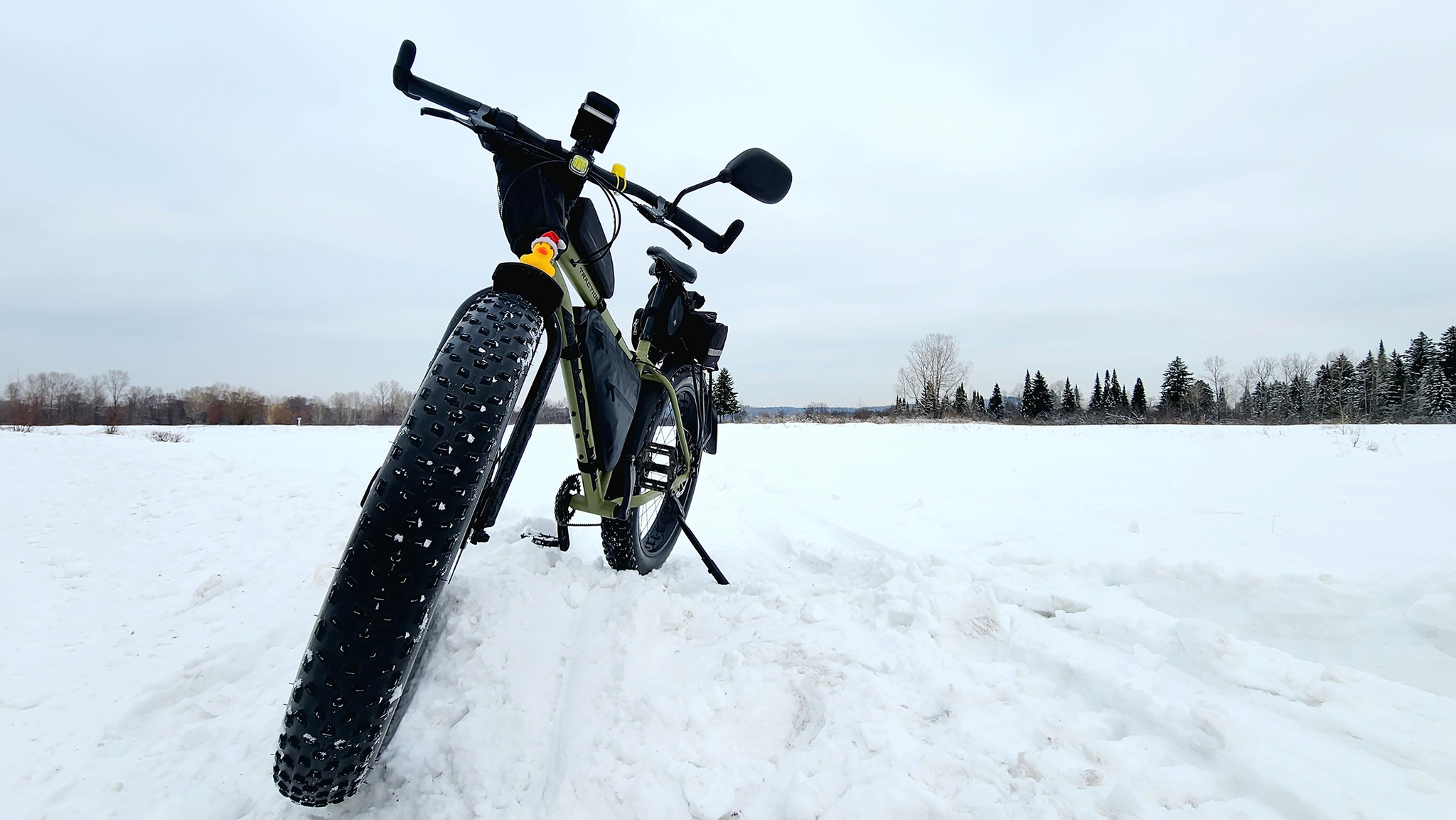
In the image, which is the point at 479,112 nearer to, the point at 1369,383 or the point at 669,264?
the point at 669,264

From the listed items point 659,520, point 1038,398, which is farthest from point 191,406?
point 1038,398

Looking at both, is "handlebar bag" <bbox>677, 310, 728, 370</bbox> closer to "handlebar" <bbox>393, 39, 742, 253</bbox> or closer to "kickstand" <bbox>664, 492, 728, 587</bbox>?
"kickstand" <bbox>664, 492, 728, 587</bbox>

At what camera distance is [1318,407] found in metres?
38.9

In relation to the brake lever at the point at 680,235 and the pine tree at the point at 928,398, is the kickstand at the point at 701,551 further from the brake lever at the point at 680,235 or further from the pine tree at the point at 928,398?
the pine tree at the point at 928,398

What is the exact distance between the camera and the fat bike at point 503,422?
1.05m

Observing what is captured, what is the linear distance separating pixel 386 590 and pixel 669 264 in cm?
223

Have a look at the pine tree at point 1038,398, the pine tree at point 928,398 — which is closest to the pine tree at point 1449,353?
the pine tree at point 1038,398

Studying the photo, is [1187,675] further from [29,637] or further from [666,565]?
[29,637]

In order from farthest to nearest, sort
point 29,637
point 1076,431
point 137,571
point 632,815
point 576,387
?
point 1076,431 < point 137,571 < point 29,637 < point 576,387 < point 632,815

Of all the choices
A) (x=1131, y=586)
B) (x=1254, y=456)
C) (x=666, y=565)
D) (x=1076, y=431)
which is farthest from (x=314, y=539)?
(x=1076, y=431)

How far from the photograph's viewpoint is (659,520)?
3244 mm

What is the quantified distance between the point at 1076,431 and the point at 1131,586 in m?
12.6

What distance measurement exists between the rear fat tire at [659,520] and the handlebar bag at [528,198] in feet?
3.55

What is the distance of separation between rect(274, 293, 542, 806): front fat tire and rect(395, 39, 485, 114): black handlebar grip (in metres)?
0.87
